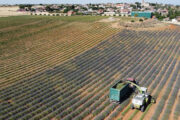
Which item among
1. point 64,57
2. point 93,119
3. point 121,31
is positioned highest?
point 121,31

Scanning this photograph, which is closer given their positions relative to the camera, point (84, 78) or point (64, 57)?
point (84, 78)

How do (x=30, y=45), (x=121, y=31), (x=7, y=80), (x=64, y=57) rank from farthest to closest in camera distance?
(x=121, y=31)
(x=30, y=45)
(x=64, y=57)
(x=7, y=80)

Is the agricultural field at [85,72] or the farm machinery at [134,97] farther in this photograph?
the agricultural field at [85,72]

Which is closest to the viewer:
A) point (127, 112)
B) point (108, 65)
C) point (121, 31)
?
point (127, 112)

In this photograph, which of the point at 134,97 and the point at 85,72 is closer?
the point at 134,97

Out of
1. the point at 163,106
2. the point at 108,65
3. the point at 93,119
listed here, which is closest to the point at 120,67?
the point at 108,65

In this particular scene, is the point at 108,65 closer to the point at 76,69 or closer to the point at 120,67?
the point at 120,67

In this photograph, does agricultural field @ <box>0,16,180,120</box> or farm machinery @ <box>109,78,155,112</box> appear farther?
agricultural field @ <box>0,16,180,120</box>

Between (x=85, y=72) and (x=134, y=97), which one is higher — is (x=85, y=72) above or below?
below
